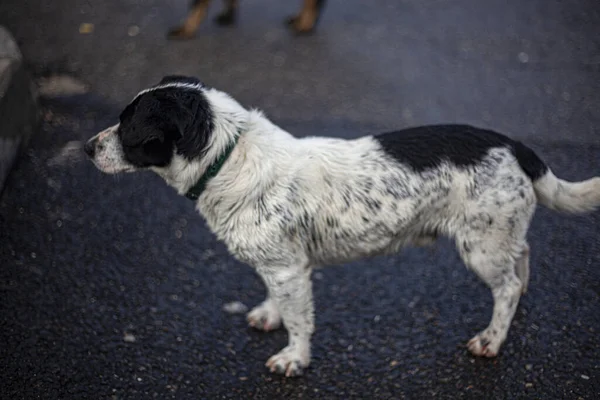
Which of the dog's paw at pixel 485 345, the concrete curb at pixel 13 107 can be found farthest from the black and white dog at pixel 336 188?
the concrete curb at pixel 13 107

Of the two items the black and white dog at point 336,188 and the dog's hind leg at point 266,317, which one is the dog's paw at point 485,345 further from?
the dog's hind leg at point 266,317

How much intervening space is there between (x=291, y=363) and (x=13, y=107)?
312cm

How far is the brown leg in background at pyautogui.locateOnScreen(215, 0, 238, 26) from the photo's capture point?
7668mm

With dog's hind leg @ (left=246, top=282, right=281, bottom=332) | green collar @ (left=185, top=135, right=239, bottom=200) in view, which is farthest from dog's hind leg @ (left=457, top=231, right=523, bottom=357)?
green collar @ (left=185, top=135, right=239, bottom=200)

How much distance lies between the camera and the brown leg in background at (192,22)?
7.29m

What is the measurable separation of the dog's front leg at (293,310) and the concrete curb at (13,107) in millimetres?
2617

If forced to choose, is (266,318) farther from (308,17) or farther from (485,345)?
(308,17)

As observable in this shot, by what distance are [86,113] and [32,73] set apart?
933 mm

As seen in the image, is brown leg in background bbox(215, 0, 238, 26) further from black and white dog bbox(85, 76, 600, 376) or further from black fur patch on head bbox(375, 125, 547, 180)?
black fur patch on head bbox(375, 125, 547, 180)

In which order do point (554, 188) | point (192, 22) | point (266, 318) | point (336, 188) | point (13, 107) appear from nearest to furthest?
point (336, 188) → point (554, 188) → point (266, 318) → point (13, 107) → point (192, 22)

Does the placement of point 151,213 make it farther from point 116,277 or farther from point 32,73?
point 32,73

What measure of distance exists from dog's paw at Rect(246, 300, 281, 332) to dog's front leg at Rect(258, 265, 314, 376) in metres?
0.24

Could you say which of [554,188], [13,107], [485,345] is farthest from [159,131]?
[13,107]

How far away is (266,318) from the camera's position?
4.39 meters
